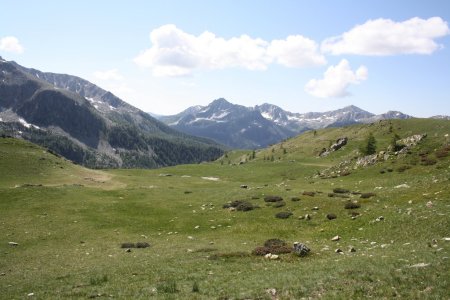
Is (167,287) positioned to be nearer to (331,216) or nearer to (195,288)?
(195,288)

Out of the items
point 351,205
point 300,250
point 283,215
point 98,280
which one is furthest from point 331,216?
point 98,280

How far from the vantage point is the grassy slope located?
63.9ft

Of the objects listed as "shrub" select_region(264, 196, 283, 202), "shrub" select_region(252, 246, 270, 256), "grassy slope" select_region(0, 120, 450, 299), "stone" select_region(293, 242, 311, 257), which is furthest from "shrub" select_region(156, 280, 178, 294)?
"shrub" select_region(264, 196, 283, 202)

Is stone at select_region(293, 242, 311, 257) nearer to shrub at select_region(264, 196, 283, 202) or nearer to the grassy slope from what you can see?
the grassy slope

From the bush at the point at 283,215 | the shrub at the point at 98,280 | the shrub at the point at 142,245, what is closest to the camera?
the shrub at the point at 98,280

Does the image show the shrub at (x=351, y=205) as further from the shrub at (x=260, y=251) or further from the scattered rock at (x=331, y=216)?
the shrub at (x=260, y=251)

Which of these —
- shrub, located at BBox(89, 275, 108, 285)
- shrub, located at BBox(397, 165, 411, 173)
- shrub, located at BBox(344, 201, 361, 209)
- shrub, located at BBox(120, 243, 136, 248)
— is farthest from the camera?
shrub, located at BBox(397, 165, 411, 173)

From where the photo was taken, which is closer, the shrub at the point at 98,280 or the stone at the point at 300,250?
the shrub at the point at 98,280

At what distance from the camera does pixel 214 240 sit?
38500mm

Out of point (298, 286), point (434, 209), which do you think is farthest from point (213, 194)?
point (298, 286)

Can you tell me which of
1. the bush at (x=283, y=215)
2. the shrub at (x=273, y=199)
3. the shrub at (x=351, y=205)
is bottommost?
the bush at (x=283, y=215)

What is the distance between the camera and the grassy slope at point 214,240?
1948 cm

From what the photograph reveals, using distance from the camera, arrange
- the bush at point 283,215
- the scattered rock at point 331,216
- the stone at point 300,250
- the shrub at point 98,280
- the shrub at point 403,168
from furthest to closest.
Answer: the shrub at point 403,168
the bush at point 283,215
the scattered rock at point 331,216
the stone at point 300,250
the shrub at point 98,280

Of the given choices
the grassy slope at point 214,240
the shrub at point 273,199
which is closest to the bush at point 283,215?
the grassy slope at point 214,240
